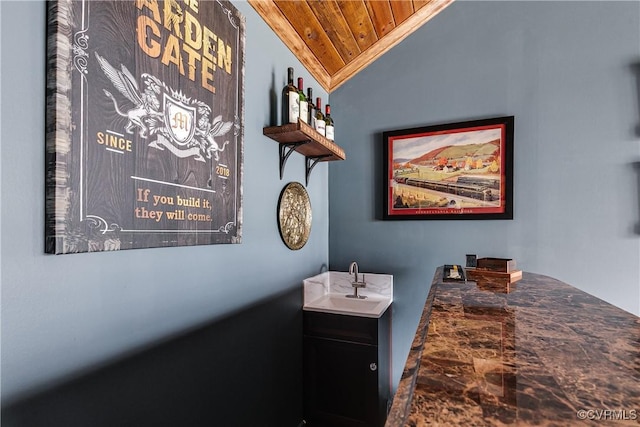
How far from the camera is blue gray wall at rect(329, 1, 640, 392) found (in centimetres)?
198

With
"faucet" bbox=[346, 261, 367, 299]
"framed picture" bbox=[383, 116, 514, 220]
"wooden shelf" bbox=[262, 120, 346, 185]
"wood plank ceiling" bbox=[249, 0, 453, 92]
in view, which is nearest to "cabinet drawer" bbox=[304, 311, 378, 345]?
"faucet" bbox=[346, 261, 367, 299]

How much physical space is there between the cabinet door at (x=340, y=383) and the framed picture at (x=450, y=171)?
1.07 meters

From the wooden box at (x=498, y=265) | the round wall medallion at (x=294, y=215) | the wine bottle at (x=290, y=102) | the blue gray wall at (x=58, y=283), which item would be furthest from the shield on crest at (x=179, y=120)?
the wooden box at (x=498, y=265)

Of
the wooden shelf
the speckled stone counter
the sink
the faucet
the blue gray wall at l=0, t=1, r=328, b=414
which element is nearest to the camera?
the speckled stone counter

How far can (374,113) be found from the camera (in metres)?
2.57

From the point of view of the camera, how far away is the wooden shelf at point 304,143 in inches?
66.5

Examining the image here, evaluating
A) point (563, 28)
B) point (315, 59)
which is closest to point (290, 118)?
point (315, 59)

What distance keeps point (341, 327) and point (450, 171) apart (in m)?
1.40

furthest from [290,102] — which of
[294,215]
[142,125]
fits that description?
[142,125]

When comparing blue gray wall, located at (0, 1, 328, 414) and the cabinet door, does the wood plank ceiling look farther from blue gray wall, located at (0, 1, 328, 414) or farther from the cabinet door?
the cabinet door

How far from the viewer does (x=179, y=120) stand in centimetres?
113

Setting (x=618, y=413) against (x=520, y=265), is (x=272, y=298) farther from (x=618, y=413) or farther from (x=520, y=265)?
(x=520, y=265)

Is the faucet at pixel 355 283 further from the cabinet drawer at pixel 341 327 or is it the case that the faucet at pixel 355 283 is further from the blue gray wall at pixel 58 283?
the blue gray wall at pixel 58 283

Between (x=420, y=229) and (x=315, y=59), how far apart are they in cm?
155
